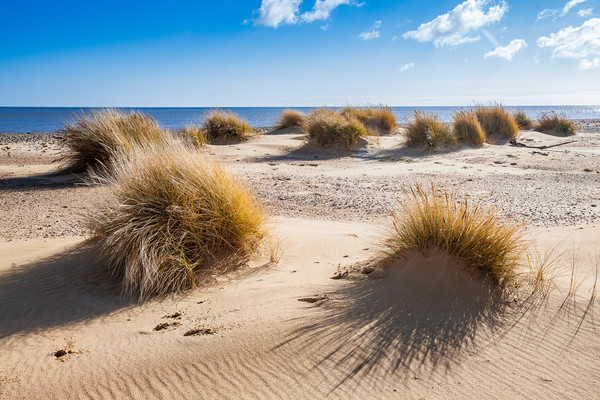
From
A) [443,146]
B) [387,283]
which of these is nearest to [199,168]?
[387,283]

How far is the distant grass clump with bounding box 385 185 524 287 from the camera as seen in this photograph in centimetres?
313

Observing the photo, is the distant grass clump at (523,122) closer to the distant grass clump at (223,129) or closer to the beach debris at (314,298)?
the distant grass clump at (223,129)

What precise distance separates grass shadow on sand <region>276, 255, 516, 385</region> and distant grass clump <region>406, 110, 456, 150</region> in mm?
10254

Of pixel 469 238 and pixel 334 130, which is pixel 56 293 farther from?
pixel 334 130

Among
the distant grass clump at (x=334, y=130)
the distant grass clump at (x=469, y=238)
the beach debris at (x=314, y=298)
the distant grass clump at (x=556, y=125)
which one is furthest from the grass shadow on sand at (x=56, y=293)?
the distant grass clump at (x=556, y=125)

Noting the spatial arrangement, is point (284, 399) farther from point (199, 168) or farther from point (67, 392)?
point (199, 168)

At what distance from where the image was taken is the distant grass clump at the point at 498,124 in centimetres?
1549

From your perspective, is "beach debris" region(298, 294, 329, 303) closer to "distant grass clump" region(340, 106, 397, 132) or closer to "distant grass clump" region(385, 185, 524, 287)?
"distant grass clump" region(385, 185, 524, 287)

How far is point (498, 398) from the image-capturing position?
2.18 metres

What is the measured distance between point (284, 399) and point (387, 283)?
1361 mm

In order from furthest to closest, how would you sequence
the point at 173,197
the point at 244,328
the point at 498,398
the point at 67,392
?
the point at 173,197
the point at 244,328
the point at 67,392
the point at 498,398

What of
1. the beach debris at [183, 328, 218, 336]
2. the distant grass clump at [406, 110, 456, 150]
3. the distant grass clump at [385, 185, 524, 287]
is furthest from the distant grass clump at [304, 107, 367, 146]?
the beach debris at [183, 328, 218, 336]

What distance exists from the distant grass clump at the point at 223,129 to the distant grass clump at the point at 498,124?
905 centimetres

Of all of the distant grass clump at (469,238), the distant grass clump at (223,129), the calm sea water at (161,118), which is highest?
the calm sea water at (161,118)
